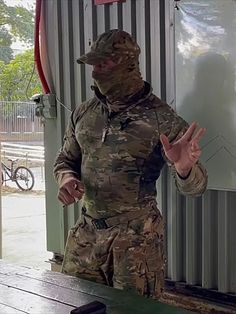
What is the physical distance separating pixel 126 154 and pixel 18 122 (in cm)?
278

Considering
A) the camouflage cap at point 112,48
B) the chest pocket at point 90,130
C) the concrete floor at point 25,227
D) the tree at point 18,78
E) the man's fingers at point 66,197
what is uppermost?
the tree at point 18,78

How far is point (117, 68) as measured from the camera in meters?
2.41

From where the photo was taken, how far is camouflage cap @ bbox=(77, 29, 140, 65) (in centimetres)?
241

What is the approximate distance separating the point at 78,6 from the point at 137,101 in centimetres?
154

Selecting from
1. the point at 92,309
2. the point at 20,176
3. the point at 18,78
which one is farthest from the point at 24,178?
the point at 92,309

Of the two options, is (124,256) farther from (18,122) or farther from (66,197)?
(18,122)

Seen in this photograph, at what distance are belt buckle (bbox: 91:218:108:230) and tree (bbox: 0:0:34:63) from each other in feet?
8.09

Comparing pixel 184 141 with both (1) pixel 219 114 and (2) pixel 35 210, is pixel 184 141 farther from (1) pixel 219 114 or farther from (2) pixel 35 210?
(2) pixel 35 210

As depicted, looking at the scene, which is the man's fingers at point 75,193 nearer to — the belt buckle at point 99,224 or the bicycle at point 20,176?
the belt buckle at point 99,224

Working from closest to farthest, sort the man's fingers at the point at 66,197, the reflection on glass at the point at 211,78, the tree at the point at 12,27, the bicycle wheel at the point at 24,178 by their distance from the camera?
the man's fingers at the point at 66,197 < the reflection on glass at the point at 211,78 < the tree at the point at 12,27 < the bicycle wheel at the point at 24,178

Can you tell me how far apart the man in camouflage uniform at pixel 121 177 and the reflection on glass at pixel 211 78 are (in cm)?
55

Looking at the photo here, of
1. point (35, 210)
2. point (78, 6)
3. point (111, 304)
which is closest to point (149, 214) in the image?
point (111, 304)

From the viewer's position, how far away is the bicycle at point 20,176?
6473mm

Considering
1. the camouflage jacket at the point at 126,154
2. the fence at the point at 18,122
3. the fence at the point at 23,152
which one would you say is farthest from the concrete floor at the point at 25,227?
the camouflage jacket at the point at 126,154
